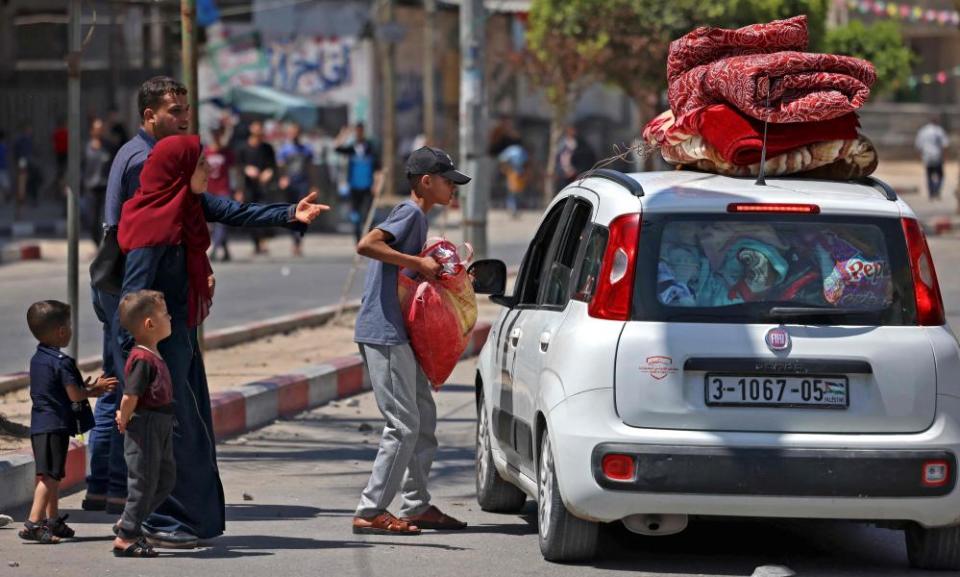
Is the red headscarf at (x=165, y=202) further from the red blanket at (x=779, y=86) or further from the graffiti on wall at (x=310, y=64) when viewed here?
the graffiti on wall at (x=310, y=64)

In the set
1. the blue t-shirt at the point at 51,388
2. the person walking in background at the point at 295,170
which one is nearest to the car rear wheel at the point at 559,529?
the blue t-shirt at the point at 51,388

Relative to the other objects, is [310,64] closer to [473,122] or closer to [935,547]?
[473,122]

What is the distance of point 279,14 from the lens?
126ft

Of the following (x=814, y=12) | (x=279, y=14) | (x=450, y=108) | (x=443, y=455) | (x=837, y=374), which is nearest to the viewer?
(x=837, y=374)

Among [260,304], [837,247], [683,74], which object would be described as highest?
[683,74]

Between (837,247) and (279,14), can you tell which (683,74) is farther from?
(279,14)

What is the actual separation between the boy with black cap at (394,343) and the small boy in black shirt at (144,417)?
0.87 m

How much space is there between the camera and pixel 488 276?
24.2 ft

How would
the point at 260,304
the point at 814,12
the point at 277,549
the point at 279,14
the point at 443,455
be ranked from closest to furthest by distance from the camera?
the point at 277,549 → the point at 443,455 → the point at 260,304 → the point at 814,12 → the point at 279,14

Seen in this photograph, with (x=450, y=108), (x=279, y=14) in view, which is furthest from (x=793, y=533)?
(x=450, y=108)

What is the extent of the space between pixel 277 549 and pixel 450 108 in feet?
117

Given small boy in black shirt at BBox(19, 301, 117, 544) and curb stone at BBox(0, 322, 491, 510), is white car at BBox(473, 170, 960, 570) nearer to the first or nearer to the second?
small boy in black shirt at BBox(19, 301, 117, 544)

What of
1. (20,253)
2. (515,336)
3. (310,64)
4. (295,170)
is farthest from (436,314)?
(310,64)

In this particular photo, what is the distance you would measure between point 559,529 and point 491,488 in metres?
1.35
